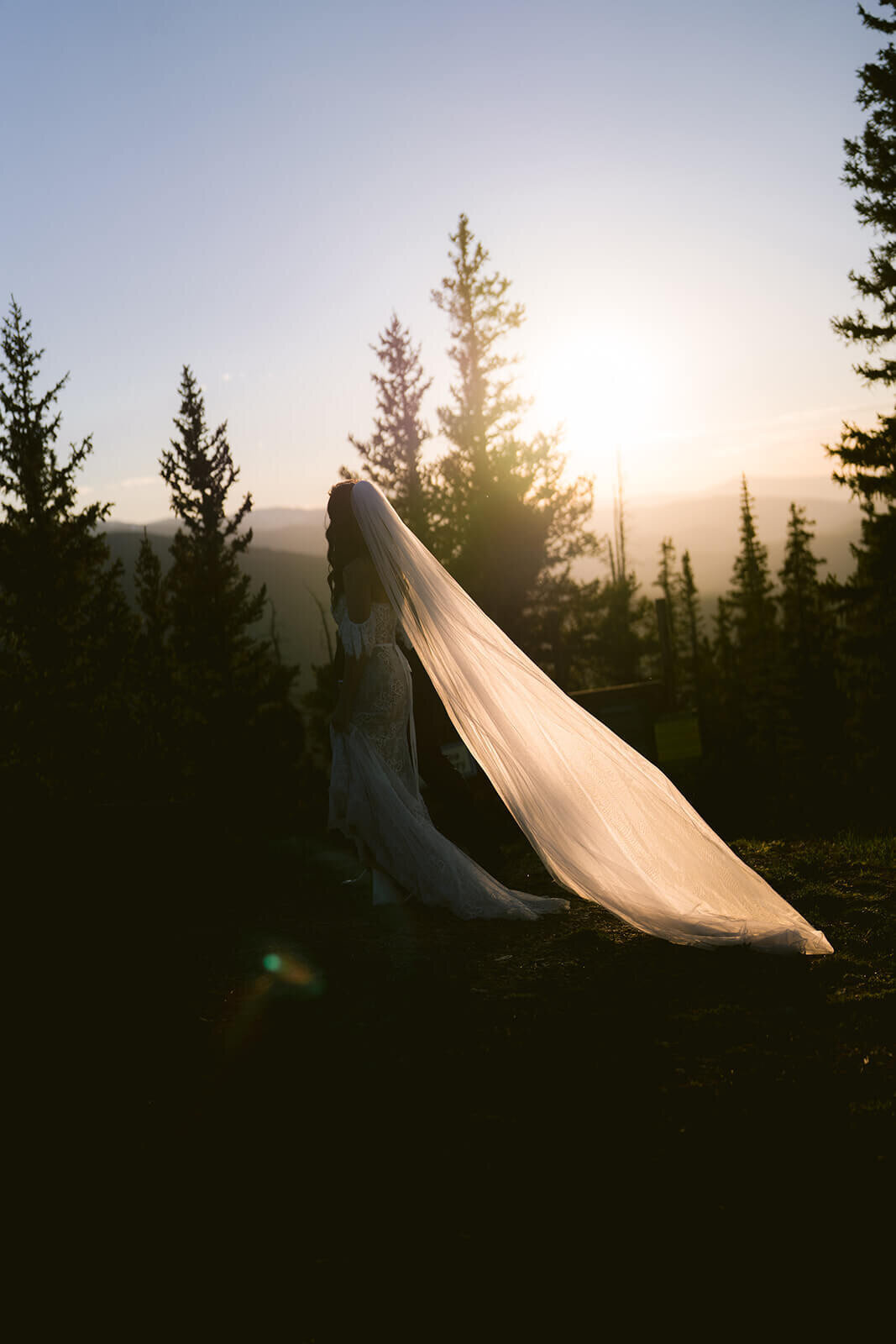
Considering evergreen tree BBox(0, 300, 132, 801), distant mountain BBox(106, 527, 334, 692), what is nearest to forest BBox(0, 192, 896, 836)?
evergreen tree BBox(0, 300, 132, 801)

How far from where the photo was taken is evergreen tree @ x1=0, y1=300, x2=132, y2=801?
80.3 feet

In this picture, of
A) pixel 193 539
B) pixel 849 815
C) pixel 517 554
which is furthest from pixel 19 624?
pixel 849 815

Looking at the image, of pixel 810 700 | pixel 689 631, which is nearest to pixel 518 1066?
pixel 810 700

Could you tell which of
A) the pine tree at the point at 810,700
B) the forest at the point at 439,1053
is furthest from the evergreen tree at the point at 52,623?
the pine tree at the point at 810,700

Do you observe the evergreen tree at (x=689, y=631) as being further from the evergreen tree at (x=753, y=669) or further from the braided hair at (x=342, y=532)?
the braided hair at (x=342, y=532)

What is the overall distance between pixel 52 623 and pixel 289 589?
345 feet

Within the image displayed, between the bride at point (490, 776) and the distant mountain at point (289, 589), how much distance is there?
106 meters

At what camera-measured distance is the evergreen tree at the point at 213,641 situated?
3128cm

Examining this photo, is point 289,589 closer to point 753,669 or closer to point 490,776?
point 753,669

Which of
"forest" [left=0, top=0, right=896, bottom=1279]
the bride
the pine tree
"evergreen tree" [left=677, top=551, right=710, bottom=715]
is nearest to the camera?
"forest" [left=0, top=0, right=896, bottom=1279]

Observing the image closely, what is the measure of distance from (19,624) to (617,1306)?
27570mm

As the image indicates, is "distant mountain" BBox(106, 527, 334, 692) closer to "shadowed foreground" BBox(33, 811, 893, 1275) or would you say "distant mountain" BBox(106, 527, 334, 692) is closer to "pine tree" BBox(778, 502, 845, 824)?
"pine tree" BBox(778, 502, 845, 824)

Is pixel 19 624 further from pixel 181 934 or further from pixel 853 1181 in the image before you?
pixel 853 1181

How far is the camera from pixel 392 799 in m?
6.23
